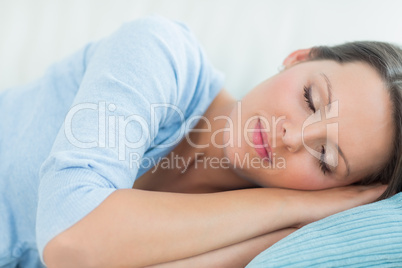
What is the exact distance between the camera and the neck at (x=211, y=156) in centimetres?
111

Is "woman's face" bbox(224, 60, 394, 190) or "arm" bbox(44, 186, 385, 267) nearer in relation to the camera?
"arm" bbox(44, 186, 385, 267)

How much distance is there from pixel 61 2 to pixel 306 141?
103 centimetres

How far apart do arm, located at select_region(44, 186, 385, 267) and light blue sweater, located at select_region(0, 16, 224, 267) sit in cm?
3

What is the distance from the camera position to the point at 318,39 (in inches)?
57.3

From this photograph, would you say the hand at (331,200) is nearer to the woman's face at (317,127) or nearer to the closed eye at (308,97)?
the woman's face at (317,127)

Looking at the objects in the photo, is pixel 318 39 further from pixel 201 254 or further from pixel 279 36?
pixel 201 254

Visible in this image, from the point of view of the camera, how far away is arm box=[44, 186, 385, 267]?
0.69 m

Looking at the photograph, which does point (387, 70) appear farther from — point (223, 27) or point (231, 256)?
point (223, 27)

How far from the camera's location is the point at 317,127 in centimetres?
90

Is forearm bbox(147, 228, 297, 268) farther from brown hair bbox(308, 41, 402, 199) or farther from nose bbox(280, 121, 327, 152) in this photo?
brown hair bbox(308, 41, 402, 199)

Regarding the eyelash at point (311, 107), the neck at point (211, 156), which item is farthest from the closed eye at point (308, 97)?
the neck at point (211, 156)

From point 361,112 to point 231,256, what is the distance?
41 cm

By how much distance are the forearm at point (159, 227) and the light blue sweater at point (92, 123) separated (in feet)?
0.10

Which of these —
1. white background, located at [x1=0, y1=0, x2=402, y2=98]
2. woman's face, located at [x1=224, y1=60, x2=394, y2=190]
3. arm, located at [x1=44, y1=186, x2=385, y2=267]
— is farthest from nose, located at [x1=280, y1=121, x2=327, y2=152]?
white background, located at [x1=0, y1=0, x2=402, y2=98]
